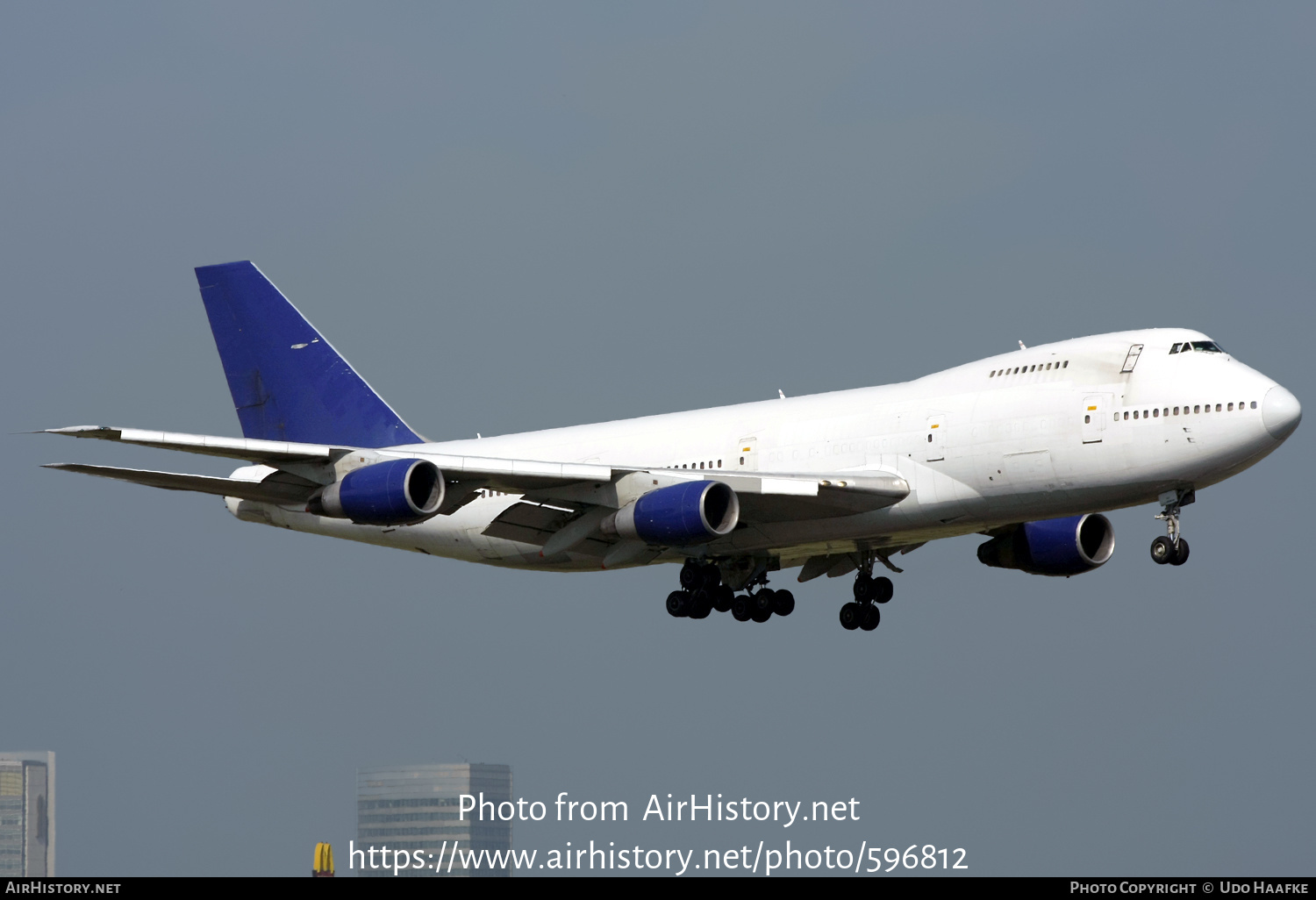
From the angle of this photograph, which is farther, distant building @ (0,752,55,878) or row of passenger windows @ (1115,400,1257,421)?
distant building @ (0,752,55,878)

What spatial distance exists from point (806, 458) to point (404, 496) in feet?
32.0

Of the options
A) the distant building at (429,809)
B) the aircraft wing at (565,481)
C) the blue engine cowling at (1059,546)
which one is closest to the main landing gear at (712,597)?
the aircraft wing at (565,481)

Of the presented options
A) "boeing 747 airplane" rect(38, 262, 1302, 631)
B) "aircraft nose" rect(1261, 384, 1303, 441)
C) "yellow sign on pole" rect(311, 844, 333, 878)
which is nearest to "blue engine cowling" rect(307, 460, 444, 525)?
"boeing 747 airplane" rect(38, 262, 1302, 631)

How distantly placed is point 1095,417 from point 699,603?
11722mm

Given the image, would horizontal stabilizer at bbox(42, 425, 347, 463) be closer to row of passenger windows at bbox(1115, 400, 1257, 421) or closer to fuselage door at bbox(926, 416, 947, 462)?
fuselage door at bbox(926, 416, 947, 462)

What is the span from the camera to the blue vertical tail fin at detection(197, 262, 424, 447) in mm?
51750

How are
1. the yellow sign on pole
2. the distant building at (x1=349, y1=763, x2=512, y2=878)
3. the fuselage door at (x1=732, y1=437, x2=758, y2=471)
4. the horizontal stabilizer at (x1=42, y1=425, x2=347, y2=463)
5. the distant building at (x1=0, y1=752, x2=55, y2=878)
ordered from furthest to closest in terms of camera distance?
1. the distant building at (x1=349, y1=763, x2=512, y2=878)
2. the distant building at (x1=0, y1=752, x2=55, y2=878)
3. the yellow sign on pole
4. the fuselage door at (x1=732, y1=437, x2=758, y2=471)
5. the horizontal stabilizer at (x1=42, y1=425, x2=347, y2=463)

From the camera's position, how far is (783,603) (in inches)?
1825

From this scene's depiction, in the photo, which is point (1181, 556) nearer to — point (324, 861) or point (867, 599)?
point (867, 599)

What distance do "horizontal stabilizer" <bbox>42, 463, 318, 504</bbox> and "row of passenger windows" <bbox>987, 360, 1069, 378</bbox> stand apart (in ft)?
→ 51.2

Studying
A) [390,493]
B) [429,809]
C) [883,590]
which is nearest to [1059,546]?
[883,590]

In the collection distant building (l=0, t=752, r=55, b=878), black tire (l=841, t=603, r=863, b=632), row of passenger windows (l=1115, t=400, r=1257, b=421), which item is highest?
distant building (l=0, t=752, r=55, b=878)

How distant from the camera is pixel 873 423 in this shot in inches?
1630

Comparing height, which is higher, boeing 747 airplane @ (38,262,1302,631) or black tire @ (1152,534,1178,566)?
boeing 747 airplane @ (38,262,1302,631)
